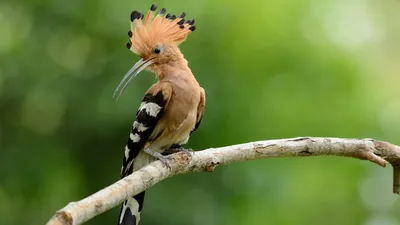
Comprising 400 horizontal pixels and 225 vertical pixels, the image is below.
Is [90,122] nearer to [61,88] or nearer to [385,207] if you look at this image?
[61,88]

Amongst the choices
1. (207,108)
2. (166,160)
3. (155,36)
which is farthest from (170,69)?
(207,108)

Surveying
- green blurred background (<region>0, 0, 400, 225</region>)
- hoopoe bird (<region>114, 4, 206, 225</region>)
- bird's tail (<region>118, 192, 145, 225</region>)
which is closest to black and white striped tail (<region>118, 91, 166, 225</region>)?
hoopoe bird (<region>114, 4, 206, 225</region>)

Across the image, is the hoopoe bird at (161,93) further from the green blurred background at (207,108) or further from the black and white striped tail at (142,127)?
the green blurred background at (207,108)

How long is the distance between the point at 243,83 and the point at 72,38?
717 mm

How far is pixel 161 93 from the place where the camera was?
6.41 ft

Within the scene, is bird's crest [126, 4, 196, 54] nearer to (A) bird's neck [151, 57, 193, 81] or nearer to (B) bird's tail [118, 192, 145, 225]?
(A) bird's neck [151, 57, 193, 81]

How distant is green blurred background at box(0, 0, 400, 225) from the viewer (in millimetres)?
2875

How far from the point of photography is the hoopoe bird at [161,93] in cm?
196

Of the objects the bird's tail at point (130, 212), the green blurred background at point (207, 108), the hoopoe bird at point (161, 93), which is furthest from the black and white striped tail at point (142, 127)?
the green blurred background at point (207, 108)

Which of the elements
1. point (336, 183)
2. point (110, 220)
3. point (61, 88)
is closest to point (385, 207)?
point (336, 183)

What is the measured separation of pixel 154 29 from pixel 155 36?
0.07 ft

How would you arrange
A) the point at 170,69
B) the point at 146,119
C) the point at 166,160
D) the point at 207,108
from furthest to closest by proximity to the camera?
the point at 207,108, the point at 170,69, the point at 146,119, the point at 166,160

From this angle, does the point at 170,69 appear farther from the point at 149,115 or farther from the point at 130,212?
the point at 130,212

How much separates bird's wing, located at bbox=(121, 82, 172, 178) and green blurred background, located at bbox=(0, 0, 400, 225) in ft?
2.70
